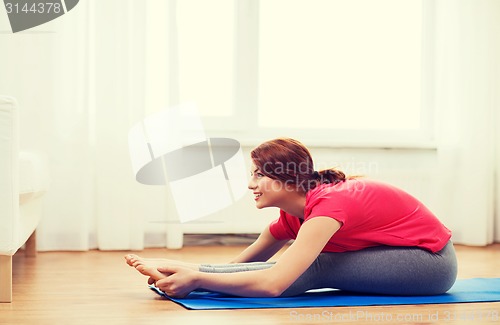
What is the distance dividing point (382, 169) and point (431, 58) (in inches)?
27.9

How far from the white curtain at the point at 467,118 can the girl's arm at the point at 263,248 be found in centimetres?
189

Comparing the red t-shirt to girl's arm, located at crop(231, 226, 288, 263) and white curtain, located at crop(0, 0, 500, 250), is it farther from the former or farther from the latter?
white curtain, located at crop(0, 0, 500, 250)

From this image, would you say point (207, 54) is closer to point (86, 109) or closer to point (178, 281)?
point (86, 109)

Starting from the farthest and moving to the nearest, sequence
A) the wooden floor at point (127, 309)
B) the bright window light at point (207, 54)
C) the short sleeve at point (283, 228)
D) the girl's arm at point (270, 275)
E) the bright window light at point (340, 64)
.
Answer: the bright window light at point (340, 64), the bright window light at point (207, 54), the short sleeve at point (283, 228), the girl's arm at point (270, 275), the wooden floor at point (127, 309)

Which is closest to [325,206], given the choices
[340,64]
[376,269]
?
[376,269]

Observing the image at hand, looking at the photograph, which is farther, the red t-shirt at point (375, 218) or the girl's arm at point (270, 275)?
the red t-shirt at point (375, 218)

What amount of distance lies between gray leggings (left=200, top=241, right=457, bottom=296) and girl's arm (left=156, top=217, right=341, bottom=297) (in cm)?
14

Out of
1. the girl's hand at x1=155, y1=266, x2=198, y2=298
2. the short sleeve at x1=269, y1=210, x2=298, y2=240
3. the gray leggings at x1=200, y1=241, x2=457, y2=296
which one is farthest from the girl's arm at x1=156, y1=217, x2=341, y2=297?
the short sleeve at x1=269, y1=210, x2=298, y2=240

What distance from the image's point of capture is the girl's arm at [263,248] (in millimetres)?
2373

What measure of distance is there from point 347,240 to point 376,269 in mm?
120

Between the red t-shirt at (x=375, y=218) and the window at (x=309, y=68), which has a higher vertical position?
the window at (x=309, y=68)

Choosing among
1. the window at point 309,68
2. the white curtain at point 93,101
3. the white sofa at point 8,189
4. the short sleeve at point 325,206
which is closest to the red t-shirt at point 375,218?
the short sleeve at point 325,206

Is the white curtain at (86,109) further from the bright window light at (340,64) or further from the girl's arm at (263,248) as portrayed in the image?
the girl's arm at (263,248)

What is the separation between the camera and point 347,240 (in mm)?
2158
